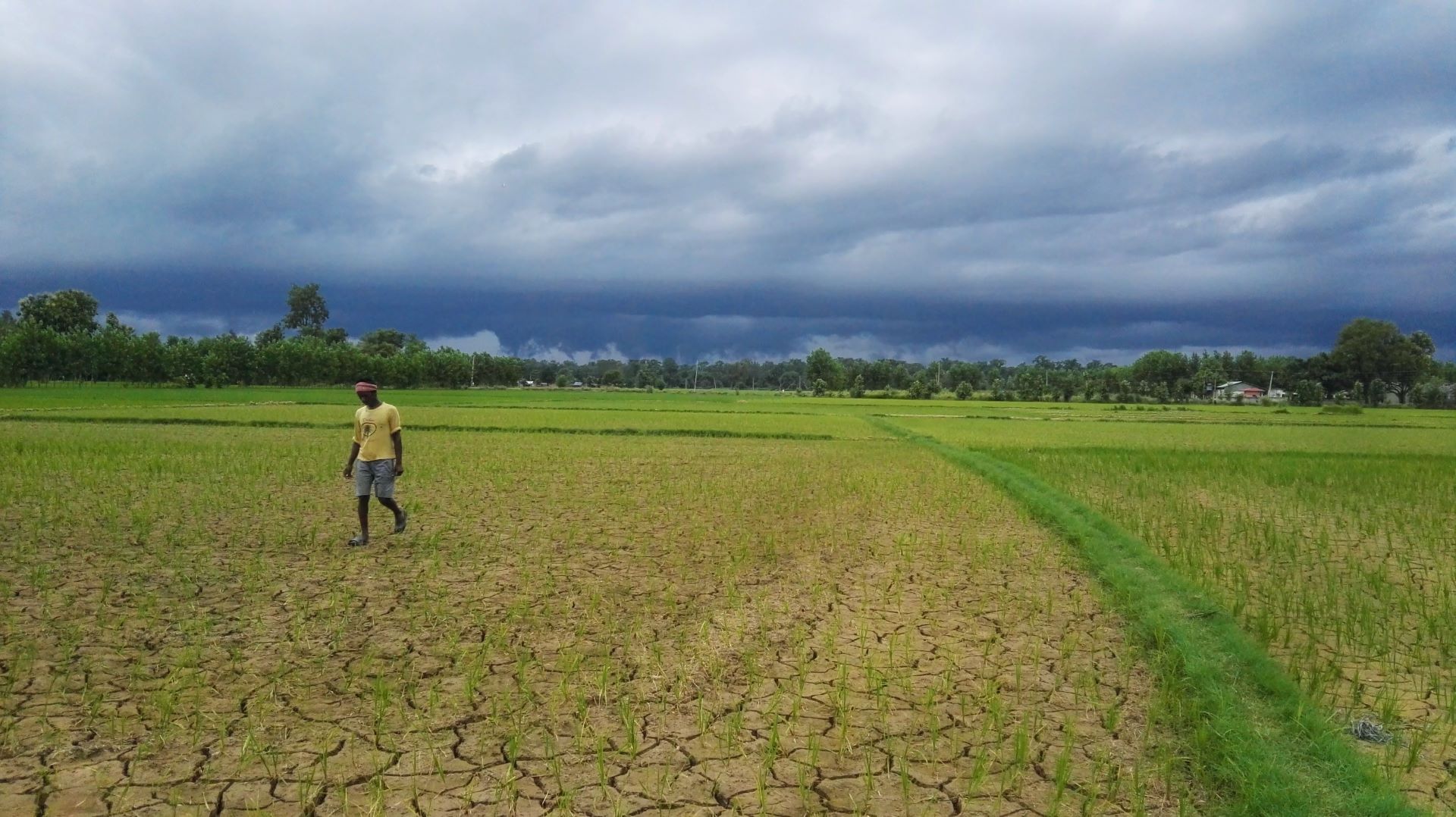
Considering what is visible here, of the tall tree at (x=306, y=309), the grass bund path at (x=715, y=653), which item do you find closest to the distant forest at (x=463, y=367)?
the tall tree at (x=306, y=309)

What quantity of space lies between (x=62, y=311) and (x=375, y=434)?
4380 inches

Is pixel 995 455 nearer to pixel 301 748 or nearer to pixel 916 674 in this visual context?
pixel 916 674

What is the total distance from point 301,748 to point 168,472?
1390 centimetres

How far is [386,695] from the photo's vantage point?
5188 millimetres

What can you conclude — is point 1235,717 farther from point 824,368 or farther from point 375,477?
point 824,368

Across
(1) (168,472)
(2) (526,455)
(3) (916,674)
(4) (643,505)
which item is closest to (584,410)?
(2) (526,455)

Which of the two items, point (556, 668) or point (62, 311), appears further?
point (62, 311)

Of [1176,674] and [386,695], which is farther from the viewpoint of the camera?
[1176,674]

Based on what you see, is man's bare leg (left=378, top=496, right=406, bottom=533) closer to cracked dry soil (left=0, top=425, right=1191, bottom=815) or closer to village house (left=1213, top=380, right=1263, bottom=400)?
cracked dry soil (left=0, top=425, right=1191, bottom=815)

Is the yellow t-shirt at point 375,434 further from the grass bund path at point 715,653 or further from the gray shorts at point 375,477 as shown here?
the grass bund path at point 715,653

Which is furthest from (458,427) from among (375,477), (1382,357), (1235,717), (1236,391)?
(1236,391)

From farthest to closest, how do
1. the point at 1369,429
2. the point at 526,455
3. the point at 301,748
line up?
the point at 1369,429 < the point at 526,455 < the point at 301,748

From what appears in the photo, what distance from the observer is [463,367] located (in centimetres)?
10825

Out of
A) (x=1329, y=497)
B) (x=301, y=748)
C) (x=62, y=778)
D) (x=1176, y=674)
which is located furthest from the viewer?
(x=1329, y=497)
